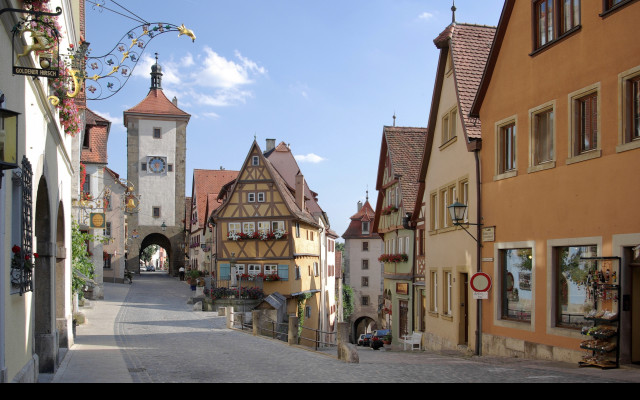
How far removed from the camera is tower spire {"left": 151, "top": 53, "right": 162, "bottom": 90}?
6650 cm

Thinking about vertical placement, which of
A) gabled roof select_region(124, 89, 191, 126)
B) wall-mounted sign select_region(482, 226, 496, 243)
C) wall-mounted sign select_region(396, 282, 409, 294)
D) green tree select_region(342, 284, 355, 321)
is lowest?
green tree select_region(342, 284, 355, 321)

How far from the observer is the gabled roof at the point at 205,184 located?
57.0 meters

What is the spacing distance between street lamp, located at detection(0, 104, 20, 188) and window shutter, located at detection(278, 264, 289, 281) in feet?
104

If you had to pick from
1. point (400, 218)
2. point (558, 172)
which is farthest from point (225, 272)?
point (558, 172)

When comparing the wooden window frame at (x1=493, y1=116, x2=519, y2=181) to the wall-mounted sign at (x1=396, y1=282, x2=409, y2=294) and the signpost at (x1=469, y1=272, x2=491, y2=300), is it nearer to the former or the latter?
the signpost at (x1=469, y1=272, x2=491, y2=300)

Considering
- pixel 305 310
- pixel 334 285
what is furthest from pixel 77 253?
pixel 334 285

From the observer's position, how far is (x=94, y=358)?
49.0 feet

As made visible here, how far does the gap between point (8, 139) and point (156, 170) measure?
5752 centimetres

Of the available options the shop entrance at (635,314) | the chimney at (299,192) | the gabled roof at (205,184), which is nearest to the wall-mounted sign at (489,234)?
the shop entrance at (635,314)

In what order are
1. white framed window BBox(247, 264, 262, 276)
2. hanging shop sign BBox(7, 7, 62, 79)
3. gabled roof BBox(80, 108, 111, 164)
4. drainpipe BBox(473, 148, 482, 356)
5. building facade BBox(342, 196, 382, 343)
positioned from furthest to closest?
building facade BBox(342, 196, 382, 343)
gabled roof BBox(80, 108, 111, 164)
white framed window BBox(247, 264, 262, 276)
drainpipe BBox(473, 148, 482, 356)
hanging shop sign BBox(7, 7, 62, 79)

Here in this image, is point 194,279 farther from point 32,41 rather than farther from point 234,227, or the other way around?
point 32,41

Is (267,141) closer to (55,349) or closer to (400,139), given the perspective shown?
(400,139)

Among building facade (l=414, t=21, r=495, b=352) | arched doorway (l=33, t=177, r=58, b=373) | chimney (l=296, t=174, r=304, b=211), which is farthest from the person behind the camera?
chimney (l=296, t=174, r=304, b=211)

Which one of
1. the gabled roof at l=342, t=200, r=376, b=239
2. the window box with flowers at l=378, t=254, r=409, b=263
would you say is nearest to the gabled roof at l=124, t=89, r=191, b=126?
the gabled roof at l=342, t=200, r=376, b=239
